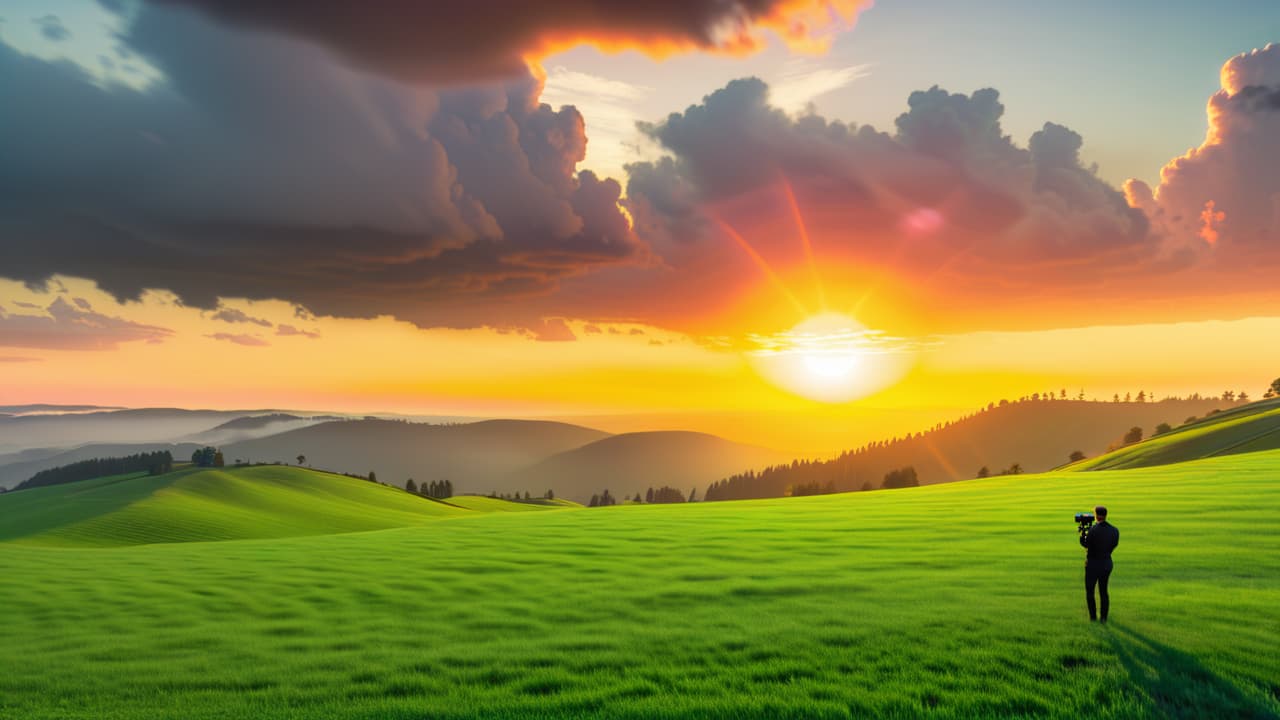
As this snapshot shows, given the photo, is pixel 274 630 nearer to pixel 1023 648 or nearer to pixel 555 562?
pixel 555 562

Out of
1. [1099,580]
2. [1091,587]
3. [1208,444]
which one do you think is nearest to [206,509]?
[1091,587]

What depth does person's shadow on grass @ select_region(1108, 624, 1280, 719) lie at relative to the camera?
36.1 feet

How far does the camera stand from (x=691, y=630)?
16.2m

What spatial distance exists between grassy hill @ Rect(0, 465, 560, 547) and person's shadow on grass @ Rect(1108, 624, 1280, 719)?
81407mm

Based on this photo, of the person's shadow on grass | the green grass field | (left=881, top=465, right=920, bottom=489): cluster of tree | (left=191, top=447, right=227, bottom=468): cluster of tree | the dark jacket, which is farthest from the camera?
(left=191, top=447, right=227, bottom=468): cluster of tree

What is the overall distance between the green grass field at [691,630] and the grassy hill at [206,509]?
1836 inches

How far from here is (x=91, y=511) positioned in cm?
8069

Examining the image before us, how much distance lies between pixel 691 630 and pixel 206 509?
89.5 meters

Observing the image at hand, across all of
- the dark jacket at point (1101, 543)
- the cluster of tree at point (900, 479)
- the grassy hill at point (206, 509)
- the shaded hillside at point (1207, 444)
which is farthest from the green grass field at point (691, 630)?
the cluster of tree at point (900, 479)

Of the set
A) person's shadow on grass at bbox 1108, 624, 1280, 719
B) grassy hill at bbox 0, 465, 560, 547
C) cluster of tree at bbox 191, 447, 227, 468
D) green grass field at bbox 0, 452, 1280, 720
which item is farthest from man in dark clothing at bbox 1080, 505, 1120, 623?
cluster of tree at bbox 191, 447, 227, 468

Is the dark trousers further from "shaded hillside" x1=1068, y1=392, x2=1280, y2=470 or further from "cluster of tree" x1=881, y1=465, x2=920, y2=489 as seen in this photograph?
"cluster of tree" x1=881, y1=465, x2=920, y2=489

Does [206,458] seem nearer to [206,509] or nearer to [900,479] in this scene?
[206,509]

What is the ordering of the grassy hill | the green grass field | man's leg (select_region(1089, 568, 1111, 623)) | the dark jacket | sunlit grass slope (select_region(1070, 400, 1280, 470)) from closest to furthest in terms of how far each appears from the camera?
the green grass field, man's leg (select_region(1089, 568, 1111, 623)), the dark jacket, the grassy hill, sunlit grass slope (select_region(1070, 400, 1280, 470))

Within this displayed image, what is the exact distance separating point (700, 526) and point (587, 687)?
2872 centimetres
